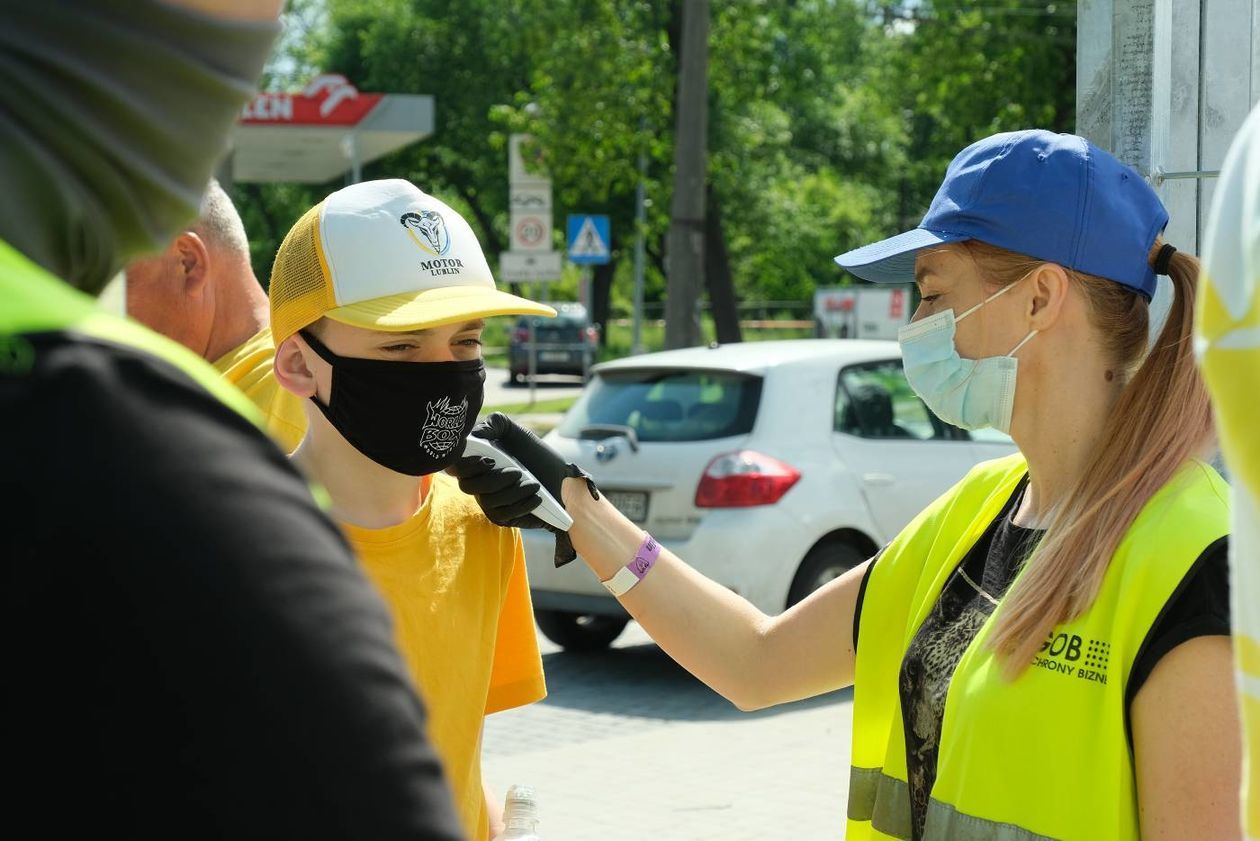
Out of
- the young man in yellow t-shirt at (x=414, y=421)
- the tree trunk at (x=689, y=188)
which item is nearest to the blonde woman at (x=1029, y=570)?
the young man in yellow t-shirt at (x=414, y=421)

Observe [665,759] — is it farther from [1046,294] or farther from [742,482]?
[1046,294]

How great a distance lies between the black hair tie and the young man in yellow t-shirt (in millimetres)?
1025

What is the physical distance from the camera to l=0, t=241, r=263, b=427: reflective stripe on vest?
0.79 metres

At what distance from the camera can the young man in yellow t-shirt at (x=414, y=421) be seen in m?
2.44

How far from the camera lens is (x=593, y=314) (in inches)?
1903

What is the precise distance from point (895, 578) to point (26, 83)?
1.87 metres

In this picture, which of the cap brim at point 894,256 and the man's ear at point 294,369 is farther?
the man's ear at point 294,369

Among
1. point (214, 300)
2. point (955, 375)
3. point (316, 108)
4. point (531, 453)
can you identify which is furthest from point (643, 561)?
point (316, 108)

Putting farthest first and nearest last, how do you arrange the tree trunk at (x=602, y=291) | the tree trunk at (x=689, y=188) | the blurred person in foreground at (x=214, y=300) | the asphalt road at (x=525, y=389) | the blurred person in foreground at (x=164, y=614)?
the tree trunk at (x=602, y=291) < the asphalt road at (x=525, y=389) < the tree trunk at (x=689, y=188) < the blurred person in foreground at (x=214, y=300) < the blurred person in foreground at (x=164, y=614)

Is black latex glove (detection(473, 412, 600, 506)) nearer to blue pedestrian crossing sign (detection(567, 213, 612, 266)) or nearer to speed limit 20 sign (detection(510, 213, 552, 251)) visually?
blue pedestrian crossing sign (detection(567, 213, 612, 266))

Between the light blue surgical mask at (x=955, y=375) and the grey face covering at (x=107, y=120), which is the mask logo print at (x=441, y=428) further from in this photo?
the grey face covering at (x=107, y=120)

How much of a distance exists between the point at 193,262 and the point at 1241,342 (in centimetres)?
300

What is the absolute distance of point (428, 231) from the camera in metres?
2.58

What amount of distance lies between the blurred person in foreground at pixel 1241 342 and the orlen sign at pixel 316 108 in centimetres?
2274
